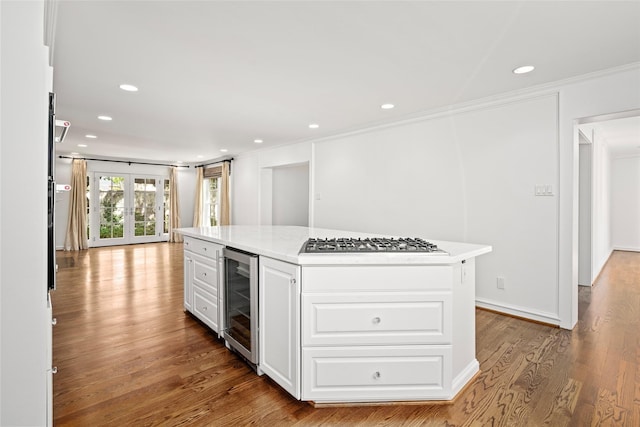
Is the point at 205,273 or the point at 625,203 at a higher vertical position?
the point at 625,203

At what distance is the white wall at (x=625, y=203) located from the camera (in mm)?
6984

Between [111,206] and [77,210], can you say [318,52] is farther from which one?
[111,206]

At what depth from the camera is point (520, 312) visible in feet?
10.4

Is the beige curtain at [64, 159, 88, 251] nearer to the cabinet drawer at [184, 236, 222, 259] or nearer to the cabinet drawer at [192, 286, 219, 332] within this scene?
the cabinet drawer at [184, 236, 222, 259]

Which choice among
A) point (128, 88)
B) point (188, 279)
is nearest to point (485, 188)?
point (188, 279)

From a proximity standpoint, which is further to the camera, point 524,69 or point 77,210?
point 77,210

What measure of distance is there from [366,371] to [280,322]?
55cm

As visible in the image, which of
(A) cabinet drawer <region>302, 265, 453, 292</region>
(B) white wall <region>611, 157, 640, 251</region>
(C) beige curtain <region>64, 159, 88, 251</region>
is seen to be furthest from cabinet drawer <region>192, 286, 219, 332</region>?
(B) white wall <region>611, 157, 640, 251</region>

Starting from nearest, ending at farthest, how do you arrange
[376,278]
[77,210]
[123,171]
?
[376,278] → [77,210] → [123,171]

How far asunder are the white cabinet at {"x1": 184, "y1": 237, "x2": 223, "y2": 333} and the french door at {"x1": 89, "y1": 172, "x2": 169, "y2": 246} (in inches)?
244

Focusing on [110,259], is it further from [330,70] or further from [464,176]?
[464,176]

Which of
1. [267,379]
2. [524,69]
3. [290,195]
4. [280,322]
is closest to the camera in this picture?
[280,322]

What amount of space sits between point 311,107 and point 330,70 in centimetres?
105

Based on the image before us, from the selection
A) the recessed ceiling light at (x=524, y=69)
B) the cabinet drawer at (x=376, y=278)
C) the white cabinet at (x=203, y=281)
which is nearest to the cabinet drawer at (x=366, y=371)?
the cabinet drawer at (x=376, y=278)
